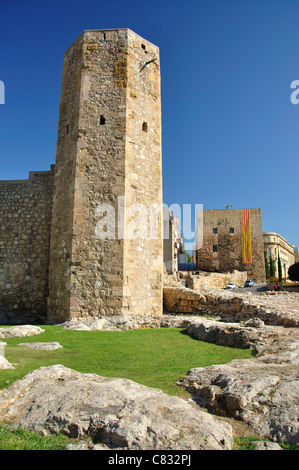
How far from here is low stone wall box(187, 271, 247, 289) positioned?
21528 mm

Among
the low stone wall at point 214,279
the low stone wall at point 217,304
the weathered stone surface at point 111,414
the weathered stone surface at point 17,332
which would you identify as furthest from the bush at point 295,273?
the weathered stone surface at point 111,414

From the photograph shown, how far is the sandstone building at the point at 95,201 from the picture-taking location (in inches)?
393

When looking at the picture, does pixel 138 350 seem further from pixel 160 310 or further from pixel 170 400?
pixel 160 310

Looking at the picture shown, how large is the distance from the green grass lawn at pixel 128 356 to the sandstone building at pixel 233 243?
3803 centimetres

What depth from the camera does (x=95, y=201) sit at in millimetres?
10273

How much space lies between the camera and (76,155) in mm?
10570

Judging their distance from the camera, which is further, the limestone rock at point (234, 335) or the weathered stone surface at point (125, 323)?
the weathered stone surface at point (125, 323)

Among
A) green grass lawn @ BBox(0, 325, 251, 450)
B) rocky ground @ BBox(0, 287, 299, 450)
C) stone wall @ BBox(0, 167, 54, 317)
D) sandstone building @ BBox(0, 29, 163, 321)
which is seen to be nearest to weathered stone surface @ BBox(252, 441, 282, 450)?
rocky ground @ BBox(0, 287, 299, 450)

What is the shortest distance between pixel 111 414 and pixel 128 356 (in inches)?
110

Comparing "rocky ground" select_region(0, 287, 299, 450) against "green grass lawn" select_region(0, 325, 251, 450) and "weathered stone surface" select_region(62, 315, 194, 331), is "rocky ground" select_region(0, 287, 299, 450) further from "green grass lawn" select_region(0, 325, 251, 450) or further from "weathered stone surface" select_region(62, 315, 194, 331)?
"weathered stone surface" select_region(62, 315, 194, 331)

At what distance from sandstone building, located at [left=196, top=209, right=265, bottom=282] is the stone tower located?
34.7 metres

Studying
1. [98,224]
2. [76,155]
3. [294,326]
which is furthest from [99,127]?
[294,326]

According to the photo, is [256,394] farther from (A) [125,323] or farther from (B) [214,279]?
(B) [214,279]

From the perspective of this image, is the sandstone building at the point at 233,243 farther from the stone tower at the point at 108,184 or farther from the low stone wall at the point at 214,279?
the stone tower at the point at 108,184
